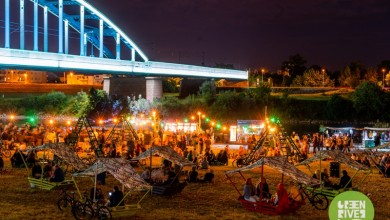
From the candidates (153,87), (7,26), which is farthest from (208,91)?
(7,26)

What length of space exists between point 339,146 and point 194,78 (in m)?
57.9

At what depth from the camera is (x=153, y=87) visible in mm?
71000

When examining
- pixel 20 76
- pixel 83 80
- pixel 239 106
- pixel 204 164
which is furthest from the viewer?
pixel 20 76

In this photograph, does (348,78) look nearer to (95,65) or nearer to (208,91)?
(208,91)

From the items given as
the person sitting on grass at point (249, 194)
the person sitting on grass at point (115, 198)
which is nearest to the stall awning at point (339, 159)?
the person sitting on grass at point (249, 194)

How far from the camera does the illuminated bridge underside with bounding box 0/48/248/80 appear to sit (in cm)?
4266

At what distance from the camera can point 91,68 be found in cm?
5512

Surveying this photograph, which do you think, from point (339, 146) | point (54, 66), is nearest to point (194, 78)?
point (54, 66)

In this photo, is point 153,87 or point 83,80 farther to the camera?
point 83,80

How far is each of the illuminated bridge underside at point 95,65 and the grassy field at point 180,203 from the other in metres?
24.5

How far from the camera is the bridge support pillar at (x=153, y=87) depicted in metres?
71.1

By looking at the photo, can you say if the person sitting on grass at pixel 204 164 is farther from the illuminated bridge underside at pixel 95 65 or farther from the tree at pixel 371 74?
the tree at pixel 371 74

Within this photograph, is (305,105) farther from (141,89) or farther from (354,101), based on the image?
(141,89)

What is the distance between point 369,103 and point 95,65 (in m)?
39.7
